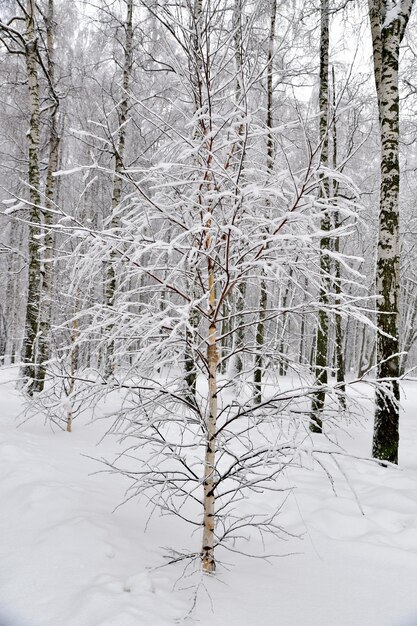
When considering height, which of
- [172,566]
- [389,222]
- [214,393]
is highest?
[389,222]

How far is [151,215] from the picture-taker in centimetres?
260

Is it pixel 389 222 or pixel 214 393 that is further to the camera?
pixel 389 222

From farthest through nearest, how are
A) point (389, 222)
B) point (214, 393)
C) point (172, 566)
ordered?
point (389, 222) < point (172, 566) < point (214, 393)

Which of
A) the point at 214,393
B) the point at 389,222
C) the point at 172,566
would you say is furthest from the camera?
the point at 389,222

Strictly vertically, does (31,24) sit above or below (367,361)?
above

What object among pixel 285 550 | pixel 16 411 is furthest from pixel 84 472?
pixel 16 411

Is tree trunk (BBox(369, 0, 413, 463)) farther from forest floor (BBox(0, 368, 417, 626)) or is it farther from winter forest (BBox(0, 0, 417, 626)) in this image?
forest floor (BBox(0, 368, 417, 626))

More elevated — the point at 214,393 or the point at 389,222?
the point at 389,222

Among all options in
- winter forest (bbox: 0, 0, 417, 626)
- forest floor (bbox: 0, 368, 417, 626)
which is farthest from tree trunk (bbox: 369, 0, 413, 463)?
forest floor (bbox: 0, 368, 417, 626)

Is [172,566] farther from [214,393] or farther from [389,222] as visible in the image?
[389,222]

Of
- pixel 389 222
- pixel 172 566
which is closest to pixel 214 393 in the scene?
pixel 172 566

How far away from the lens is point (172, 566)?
115 inches

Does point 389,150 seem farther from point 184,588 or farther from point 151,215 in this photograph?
point 184,588

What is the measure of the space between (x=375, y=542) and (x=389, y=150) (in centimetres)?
461
